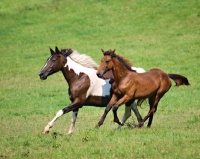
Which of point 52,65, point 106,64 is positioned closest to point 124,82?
point 106,64

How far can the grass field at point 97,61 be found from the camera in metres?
11.5

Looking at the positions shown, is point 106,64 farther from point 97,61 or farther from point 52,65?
point 97,61

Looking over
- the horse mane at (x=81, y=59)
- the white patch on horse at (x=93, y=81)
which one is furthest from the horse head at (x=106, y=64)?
the horse mane at (x=81, y=59)

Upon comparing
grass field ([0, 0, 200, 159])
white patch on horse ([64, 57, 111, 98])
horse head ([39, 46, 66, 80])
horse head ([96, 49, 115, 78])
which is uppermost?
horse head ([96, 49, 115, 78])

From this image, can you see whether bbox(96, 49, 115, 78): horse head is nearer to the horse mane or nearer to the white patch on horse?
the white patch on horse

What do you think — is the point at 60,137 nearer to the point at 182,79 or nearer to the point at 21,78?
the point at 182,79

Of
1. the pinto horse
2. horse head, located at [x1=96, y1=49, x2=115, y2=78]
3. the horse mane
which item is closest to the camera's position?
horse head, located at [x1=96, y1=49, x2=115, y2=78]

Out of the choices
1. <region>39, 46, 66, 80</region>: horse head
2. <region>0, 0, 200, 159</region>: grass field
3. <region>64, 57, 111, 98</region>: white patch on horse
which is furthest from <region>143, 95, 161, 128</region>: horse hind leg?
<region>39, 46, 66, 80</region>: horse head

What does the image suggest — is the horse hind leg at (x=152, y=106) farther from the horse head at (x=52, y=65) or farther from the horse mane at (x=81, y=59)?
the horse head at (x=52, y=65)

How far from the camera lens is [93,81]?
14648 mm

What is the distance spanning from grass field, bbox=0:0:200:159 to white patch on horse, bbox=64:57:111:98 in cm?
96

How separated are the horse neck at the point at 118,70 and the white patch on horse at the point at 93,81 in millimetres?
857

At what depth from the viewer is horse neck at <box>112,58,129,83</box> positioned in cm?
1388

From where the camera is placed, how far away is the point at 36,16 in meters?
39.0
